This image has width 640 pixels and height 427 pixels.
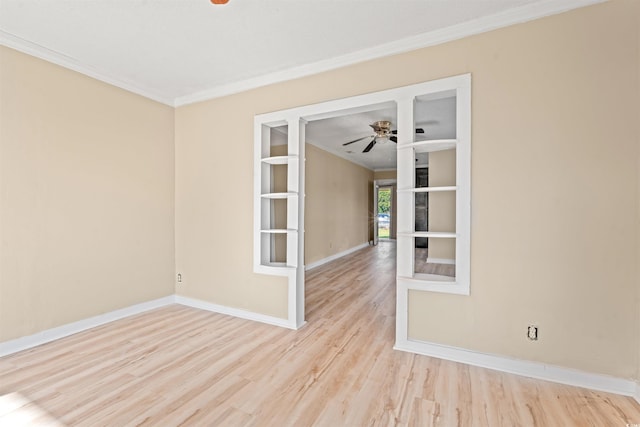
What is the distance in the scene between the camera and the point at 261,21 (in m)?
2.16

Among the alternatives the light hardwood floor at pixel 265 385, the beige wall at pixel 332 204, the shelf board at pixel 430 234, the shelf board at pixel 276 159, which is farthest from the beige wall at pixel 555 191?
the beige wall at pixel 332 204

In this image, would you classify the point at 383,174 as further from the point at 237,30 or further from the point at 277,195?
the point at 237,30

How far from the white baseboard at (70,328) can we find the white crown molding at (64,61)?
7.99 ft

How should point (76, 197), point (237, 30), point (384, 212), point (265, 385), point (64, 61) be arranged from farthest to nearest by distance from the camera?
point (384, 212) < point (76, 197) < point (64, 61) < point (237, 30) < point (265, 385)

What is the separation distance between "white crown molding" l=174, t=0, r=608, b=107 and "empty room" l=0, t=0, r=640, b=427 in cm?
1

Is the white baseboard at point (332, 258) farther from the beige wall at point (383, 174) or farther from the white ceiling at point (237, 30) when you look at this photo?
the white ceiling at point (237, 30)

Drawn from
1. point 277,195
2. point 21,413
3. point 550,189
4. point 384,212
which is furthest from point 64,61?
point 384,212

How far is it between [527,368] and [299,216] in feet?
7.27

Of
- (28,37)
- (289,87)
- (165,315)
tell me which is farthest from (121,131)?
(165,315)

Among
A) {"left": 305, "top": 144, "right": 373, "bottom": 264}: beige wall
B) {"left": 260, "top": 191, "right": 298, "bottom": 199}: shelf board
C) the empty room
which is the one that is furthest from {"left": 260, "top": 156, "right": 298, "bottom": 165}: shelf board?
{"left": 305, "top": 144, "right": 373, "bottom": 264}: beige wall

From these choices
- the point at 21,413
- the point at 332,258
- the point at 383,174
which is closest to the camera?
the point at 21,413

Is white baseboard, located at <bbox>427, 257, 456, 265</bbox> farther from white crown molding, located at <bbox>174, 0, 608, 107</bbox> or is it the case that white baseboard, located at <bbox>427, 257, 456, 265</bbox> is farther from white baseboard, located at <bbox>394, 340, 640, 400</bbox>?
white crown molding, located at <bbox>174, 0, 608, 107</bbox>

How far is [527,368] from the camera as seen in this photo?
204 cm

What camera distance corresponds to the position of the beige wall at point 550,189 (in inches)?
72.2
